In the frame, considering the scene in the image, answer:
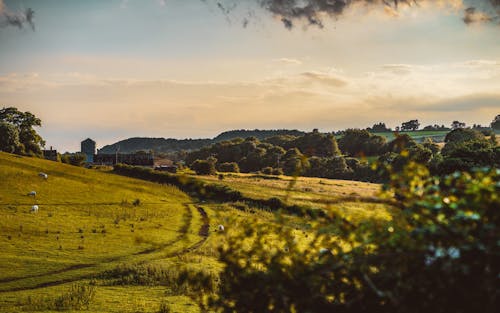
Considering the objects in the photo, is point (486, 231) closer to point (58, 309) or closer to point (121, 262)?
point (58, 309)

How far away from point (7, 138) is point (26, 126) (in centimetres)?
1917

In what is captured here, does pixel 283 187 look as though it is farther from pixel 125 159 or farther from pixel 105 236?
pixel 125 159

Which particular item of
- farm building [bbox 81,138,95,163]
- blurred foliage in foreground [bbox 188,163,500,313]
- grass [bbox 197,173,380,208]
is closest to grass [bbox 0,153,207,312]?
blurred foliage in foreground [bbox 188,163,500,313]

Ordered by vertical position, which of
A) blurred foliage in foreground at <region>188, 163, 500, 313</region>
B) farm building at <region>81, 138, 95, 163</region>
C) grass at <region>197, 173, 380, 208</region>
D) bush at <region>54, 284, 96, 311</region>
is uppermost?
farm building at <region>81, 138, 95, 163</region>

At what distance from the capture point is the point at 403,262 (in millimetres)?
5715

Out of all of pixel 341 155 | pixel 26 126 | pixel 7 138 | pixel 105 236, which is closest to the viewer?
pixel 105 236

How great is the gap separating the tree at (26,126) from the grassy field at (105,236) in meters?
28.8

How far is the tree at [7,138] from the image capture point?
90.8 metres

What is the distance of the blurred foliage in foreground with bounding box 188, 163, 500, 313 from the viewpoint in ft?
17.7

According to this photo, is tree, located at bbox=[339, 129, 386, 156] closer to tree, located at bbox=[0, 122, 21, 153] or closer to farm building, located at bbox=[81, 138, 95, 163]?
farm building, located at bbox=[81, 138, 95, 163]

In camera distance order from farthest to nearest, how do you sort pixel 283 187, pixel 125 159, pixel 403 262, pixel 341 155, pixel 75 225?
pixel 341 155
pixel 125 159
pixel 283 187
pixel 75 225
pixel 403 262

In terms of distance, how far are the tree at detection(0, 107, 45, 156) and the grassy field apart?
28.8 metres

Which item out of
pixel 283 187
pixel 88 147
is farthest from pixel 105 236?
pixel 88 147

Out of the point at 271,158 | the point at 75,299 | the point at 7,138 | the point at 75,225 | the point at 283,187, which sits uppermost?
the point at 7,138
